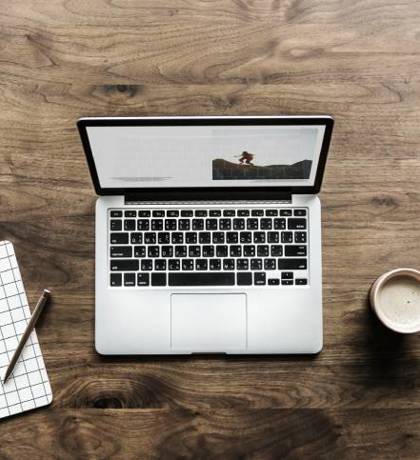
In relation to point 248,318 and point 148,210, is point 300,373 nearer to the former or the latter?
point 248,318

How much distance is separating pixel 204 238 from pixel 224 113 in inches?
8.2

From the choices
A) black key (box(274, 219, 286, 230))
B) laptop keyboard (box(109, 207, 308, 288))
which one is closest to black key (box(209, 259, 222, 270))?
laptop keyboard (box(109, 207, 308, 288))

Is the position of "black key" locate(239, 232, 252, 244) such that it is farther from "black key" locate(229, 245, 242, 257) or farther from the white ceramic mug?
the white ceramic mug

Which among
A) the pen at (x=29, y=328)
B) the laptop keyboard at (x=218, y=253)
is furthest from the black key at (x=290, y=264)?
the pen at (x=29, y=328)

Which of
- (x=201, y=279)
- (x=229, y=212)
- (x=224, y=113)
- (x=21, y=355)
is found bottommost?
(x=21, y=355)

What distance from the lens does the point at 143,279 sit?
926 mm

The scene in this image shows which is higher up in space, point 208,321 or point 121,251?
point 121,251

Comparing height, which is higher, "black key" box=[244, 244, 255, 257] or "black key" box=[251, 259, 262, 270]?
"black key" box=[244, 244, 255, 257]

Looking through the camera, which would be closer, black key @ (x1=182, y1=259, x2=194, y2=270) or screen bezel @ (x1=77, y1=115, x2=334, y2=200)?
screen bezel @ (x1=77, y1=115, x2=334, y2=200)

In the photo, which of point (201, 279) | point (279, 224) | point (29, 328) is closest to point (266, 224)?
point (279, 224)

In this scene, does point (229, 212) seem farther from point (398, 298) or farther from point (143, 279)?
point (398, 298)

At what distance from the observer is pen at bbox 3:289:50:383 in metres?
0.93

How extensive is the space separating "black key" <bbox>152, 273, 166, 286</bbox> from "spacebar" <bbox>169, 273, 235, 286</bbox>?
0.04ft

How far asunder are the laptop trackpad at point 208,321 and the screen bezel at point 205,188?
156mm
